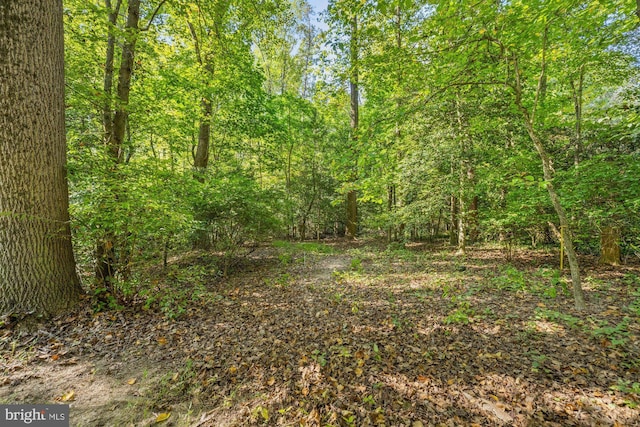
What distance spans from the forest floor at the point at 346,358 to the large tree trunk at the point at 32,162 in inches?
18.6

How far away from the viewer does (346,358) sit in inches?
111

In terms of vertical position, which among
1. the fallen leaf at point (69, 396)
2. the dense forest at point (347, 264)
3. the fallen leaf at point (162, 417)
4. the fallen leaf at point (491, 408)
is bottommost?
the fallen leaf at point (162, 417)

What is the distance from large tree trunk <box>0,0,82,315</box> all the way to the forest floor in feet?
1.55

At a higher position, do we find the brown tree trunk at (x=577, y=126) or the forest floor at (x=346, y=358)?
the brown tree trunk at (x=577, y=126)

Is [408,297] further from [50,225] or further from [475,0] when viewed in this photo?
[50,225]

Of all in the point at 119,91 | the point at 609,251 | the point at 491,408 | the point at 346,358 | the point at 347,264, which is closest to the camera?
the point at 491,408

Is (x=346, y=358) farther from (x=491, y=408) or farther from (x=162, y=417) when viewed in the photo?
(x=162, y=417)

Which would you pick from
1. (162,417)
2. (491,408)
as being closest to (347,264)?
(491,408)

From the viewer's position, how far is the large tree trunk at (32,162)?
10.0ft

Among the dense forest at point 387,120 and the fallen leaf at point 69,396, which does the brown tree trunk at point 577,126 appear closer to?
the dense forest at point 387,120

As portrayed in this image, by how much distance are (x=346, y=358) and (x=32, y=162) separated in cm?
458

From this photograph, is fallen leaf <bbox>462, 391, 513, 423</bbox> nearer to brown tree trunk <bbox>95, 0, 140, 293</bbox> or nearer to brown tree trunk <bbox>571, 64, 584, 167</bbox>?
brown tree trunk <bbox>95, 0, 140, 293</bbox>

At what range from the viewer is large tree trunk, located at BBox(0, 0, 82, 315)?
3053 mm

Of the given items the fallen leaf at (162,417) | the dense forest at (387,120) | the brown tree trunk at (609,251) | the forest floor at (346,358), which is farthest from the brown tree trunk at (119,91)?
the brown tree trunk at (609,251)
